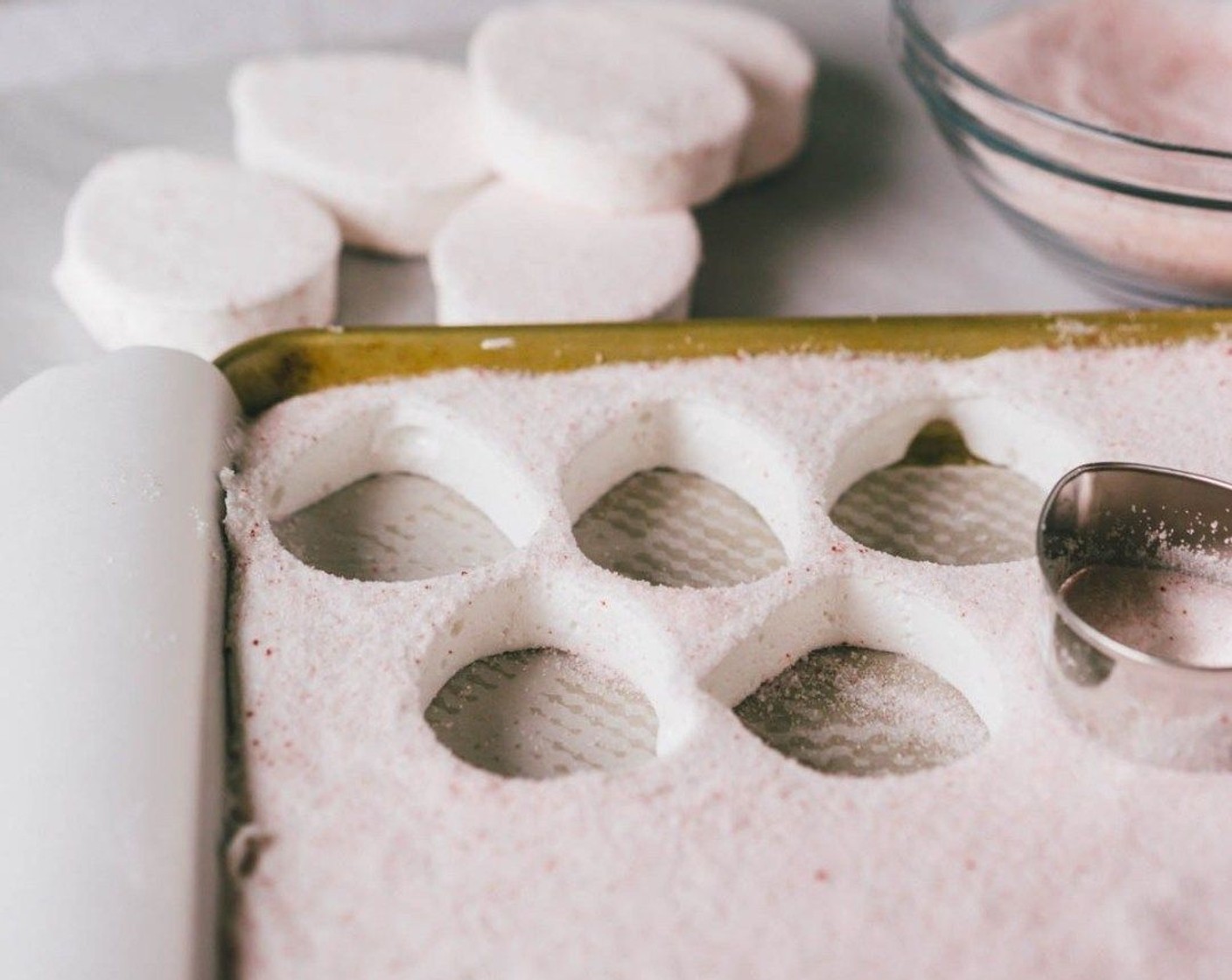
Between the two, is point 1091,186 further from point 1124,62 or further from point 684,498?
point 684,498

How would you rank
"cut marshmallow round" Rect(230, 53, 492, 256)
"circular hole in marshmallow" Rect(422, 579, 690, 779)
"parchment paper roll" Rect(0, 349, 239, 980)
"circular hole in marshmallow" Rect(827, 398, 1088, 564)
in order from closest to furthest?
"parchment paper roll" Rect(0, 349, 239, 980) < "circular hole in marshmallow" Rect(422, 579, 690, 779) < "circular hole in marshmallow" Rect(827, 398, 1088, 564) < "cut marshmallow round" Rect(230, 53, 492, 256)

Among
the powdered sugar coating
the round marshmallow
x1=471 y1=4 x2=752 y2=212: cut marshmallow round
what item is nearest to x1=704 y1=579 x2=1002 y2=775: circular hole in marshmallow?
the powdered sugar coating

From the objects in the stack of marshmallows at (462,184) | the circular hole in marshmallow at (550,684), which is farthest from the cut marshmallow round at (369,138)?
the circular hole in marshmallow at (550,684)

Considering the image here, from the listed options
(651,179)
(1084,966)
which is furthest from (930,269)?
(1084,966)

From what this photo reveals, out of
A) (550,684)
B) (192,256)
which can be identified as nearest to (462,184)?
(192,256)

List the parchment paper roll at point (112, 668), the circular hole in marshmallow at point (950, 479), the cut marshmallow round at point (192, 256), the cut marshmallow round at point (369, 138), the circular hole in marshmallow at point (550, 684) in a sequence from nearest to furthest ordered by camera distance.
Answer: the parchment paper roll at point (112, 668) < the circular hole in marshmallow at point (550, 684) < the circular hole in marshmallow at point (950, 479) < the cut marshmallow round at point (192, 256) < the cut marshmallow round at point (369, 138)

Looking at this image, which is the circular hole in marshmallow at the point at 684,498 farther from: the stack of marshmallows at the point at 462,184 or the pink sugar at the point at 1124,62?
the pink sugar at the point at 1124,62

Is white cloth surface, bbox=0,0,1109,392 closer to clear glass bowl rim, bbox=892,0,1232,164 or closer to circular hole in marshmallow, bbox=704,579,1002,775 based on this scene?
clear glass bowl rim, bbox=892,0,1232,164
